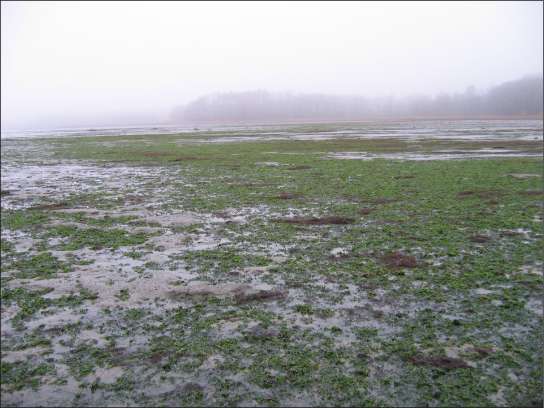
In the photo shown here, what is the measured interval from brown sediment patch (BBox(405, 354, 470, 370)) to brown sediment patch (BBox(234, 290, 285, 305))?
2497mm

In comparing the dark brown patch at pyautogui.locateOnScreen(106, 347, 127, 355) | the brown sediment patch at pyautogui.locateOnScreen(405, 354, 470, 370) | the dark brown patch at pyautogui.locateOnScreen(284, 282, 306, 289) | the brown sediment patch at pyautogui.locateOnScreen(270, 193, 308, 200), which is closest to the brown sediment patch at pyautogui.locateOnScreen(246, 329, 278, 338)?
the dark brown patch at pyautogui.locateOnScreen(284, 282, 306, 289)

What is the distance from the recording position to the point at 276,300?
671 cm

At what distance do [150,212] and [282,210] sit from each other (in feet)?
14.5

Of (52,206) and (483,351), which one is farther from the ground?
(52,206)

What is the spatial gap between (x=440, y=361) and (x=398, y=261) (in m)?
3.49

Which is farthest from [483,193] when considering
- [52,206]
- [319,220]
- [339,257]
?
[52,206]

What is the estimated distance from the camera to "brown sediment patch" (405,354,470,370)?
16.1 ft

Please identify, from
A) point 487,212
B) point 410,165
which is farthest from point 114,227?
point 410,165

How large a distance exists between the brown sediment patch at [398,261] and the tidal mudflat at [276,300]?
0.06 meters

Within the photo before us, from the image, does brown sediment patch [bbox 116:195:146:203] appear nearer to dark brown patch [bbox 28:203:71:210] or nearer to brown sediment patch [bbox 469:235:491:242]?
dark brown patch [bbox 28:203:71:210]

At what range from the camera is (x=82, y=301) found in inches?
270

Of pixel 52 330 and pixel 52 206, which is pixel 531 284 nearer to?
pixel 52 330

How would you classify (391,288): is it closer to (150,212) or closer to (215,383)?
(215,383)

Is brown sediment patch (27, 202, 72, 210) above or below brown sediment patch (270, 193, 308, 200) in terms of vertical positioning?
above
